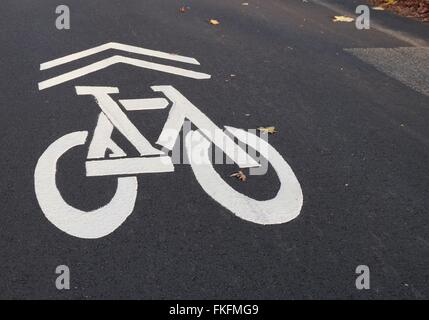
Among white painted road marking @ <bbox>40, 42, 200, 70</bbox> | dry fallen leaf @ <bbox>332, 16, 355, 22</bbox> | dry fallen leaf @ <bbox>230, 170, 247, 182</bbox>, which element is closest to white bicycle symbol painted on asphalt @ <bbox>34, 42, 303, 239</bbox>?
dry fallen leaf @ <bbox>230, 170, 247, 182</bbox>

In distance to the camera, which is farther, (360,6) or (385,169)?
(360,6)

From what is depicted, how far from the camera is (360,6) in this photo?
36.4ft

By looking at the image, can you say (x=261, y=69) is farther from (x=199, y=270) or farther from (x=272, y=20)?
(x=199, y=270)

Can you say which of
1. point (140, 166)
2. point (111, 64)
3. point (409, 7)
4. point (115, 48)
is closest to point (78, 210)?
point (140, 166)

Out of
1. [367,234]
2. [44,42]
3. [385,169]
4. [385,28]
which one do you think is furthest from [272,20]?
[367,234]

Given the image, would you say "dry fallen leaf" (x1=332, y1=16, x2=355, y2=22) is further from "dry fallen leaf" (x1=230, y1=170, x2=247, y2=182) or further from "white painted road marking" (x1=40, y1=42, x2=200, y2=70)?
"dry fallen leaf" (x1=230, y1=170, x2=247, y2=182)

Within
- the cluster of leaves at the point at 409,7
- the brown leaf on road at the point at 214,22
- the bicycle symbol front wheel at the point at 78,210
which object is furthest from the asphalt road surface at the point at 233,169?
the cluster of leaves at the point at 409,7

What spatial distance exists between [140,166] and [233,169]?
0.79 m

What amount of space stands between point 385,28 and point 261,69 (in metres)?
3.39

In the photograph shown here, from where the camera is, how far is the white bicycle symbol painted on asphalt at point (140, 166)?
4188 millimetres

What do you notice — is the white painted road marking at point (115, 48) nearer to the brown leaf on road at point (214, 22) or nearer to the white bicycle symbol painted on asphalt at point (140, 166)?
the white bicycle symbol painted on asphalt at point (140, 166)

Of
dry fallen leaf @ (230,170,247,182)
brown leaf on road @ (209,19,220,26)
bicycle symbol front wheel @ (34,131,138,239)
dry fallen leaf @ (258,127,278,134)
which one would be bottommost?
bicycle symbol front wheel @ (34,131,138,239)

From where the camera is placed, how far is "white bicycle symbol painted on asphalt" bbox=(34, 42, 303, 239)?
13.7 feet

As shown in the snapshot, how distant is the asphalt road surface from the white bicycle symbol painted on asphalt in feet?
0.24
